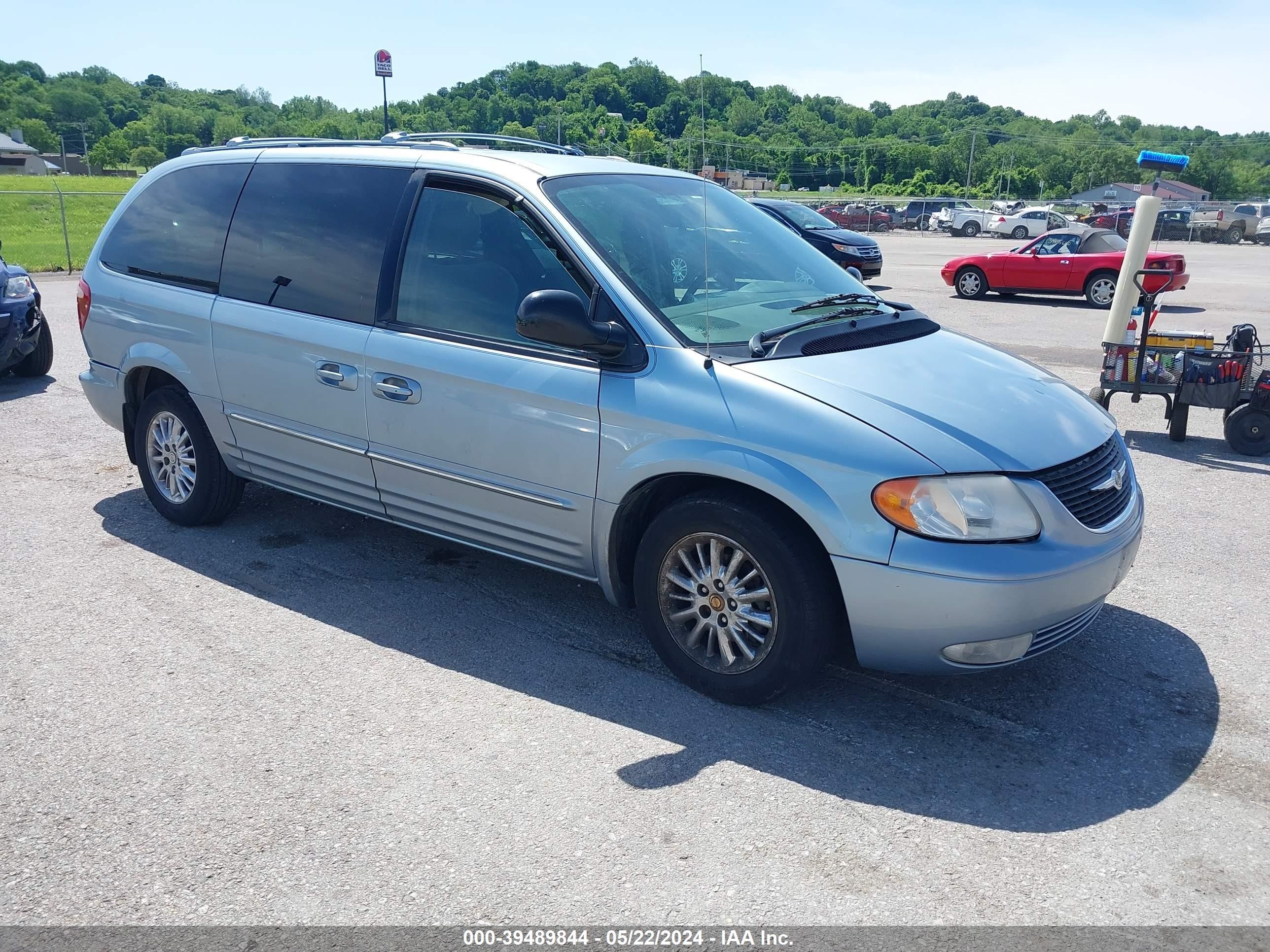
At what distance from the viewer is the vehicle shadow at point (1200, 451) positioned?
7.36 m

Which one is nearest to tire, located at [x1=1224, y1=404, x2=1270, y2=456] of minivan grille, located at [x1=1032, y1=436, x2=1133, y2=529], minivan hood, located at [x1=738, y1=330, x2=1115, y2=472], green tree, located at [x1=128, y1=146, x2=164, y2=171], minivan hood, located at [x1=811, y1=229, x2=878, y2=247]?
minivan hood, located at [x1=738, y1=330, x2=1115, y2=472]

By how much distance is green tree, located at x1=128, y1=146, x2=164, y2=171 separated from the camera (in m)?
113

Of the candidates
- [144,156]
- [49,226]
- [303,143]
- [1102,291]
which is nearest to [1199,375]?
[303,143]

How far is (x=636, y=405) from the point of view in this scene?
3859 millimetres

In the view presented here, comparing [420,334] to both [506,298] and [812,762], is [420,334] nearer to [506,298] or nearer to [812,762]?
[506,298]

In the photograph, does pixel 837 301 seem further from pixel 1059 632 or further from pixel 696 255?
pixel 1059 632

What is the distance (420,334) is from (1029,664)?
2865 millimetres

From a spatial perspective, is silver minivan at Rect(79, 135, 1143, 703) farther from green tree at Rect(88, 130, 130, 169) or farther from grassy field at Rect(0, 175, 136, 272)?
green tree at Rect(88, 130, 130, 169)

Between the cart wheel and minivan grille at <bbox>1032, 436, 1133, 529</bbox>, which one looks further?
the cart wheel

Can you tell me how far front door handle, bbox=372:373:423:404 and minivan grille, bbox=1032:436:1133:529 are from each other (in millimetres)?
2468

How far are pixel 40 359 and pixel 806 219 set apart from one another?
14591mm

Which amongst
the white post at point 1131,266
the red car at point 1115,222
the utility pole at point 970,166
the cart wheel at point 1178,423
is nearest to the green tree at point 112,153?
the utility pole at point 970,166

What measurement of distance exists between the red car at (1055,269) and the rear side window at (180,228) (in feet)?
51.5

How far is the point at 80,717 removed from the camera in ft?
12.4
